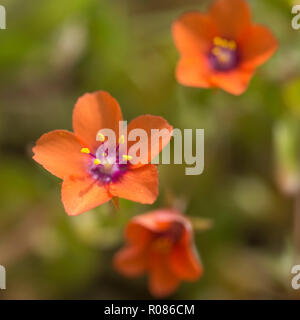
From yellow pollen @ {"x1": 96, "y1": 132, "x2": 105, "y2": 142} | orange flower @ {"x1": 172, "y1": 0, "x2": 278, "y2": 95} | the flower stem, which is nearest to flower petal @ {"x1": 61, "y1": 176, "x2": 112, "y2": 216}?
yellow pollen @ {"x1": 96, "y1": 132, "x2": 105, "y2": 142}

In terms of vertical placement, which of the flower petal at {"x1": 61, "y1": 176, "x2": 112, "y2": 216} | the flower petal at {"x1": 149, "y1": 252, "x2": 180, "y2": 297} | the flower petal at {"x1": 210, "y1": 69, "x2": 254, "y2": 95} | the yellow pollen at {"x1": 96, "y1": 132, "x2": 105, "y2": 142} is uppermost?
the flower petal at {"x1": 210, "y1": 69, "x2": 254, "y2": 95}

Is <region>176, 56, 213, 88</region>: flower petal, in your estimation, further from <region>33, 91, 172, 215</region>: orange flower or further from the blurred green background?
the blurred green background

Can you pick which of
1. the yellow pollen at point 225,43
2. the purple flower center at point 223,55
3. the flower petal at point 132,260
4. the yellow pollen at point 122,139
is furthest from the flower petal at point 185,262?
the yellow pollen at point 225,43

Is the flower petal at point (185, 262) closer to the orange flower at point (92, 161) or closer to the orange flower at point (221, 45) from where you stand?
the orange flower at point (92, 161)

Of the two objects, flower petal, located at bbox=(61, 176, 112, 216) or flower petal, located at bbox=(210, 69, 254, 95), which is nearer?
flower petal, located at bbox=(61, 176, 112, 216)

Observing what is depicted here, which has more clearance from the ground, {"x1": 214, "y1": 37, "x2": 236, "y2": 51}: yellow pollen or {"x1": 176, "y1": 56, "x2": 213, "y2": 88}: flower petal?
{"x1": 214, "y1": 37, "x2": 236, "y2": 51}: yellow pollen

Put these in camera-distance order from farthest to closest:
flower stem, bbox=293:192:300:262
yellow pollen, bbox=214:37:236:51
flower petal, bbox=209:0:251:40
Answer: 1. flower stem, bbox=293:192:300:262
2. yellow pollen, bbox=214:37:236:51
3. flower petal, bbox=209:0:251:40

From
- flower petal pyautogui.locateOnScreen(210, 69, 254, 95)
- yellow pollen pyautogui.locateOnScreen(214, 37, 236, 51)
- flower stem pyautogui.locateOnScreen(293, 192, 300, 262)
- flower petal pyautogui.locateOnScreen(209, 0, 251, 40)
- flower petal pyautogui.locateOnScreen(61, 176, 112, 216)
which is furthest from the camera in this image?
flower stem pyautogui.locateOnScreen(293, 192, 300, 262)
